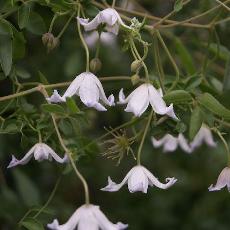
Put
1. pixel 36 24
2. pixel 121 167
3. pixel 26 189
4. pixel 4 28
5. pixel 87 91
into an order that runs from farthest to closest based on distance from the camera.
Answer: pixel 121 167, pixel 26 189, pixel 36 24, pixel 4 28, pixel 87 91

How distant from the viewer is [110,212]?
2.99 meters

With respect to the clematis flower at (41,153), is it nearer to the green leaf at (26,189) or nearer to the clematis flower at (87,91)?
the clematis flower at (87,91)

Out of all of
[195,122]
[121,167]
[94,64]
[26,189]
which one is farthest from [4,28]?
[121,167]

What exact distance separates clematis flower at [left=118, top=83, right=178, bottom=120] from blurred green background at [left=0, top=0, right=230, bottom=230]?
1.75 ft

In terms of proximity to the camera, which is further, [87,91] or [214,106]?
[214,106]

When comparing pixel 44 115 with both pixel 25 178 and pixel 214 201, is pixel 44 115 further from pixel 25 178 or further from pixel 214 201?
pixel 214 201

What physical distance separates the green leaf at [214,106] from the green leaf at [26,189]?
898 mm

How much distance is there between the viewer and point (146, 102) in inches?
62.1

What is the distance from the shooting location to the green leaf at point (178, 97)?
63.7 inches

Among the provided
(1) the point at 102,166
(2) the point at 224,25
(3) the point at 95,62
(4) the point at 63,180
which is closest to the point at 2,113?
(3) the point at 95,62

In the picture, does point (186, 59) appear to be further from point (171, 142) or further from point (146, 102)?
point (146, 102)

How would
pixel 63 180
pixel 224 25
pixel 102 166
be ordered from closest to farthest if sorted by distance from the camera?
pixel 224 25, pixel 63 180, pixel 102 166

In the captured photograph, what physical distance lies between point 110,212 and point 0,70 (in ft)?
4.42

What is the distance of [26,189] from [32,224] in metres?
0.82
